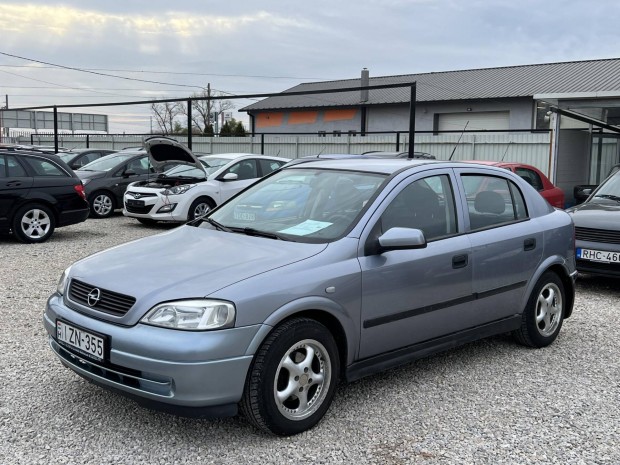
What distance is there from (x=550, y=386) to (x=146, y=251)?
2950mm

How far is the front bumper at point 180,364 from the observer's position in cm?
321

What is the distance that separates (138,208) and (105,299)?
9.25m

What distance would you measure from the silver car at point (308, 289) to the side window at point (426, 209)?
0.01 metres

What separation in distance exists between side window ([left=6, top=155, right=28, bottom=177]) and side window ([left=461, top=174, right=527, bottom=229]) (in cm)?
809

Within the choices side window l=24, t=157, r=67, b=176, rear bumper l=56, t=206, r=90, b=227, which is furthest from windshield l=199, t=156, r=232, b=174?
side window l=24, t=157, r=67, b=176

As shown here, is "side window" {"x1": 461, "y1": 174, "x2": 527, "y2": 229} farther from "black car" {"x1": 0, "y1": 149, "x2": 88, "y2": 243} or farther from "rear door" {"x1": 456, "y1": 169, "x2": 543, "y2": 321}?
"black car" {"x1": 0, "y1": 149, "x2": 88, "y2": 243}

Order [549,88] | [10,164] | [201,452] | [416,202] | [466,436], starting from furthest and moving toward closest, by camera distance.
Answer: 1. [549,88]
2. [10,164]
3. [416,202]
4. [466,436]
5. [201,452]

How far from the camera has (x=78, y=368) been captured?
11.9ft

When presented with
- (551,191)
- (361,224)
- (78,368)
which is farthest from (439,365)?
(551,191)

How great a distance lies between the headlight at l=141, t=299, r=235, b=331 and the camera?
10.8ft

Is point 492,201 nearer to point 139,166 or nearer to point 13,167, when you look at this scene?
point 13,167

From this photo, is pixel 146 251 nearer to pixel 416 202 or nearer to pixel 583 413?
pixel 416 202

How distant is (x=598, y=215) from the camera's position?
766 cm

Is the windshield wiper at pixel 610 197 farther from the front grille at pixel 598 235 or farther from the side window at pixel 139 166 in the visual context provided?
the side window at pixel 139 166
